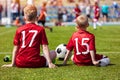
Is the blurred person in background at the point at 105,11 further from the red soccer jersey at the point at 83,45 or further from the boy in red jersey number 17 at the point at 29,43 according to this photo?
the boy in red jersey number 17 at the point at 29,43

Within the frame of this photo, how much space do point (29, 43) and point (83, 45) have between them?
1.29 meters

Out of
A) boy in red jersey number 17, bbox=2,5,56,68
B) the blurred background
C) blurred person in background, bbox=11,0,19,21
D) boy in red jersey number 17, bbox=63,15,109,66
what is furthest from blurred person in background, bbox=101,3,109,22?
boy in red jersey number 17, bbox=2,5,56,68

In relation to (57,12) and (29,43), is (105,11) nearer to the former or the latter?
(57,12)

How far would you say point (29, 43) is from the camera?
30.1 feet

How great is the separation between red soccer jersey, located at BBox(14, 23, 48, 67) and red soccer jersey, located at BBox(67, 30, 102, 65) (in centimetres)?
88

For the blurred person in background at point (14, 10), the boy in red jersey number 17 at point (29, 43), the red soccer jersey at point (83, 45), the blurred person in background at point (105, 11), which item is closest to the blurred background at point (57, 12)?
the blurred person in background at point (14, 10)

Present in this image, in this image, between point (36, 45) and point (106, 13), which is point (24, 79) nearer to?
point (36, 45)

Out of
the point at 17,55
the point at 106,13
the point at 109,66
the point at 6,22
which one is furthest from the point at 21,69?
the point at 106,13

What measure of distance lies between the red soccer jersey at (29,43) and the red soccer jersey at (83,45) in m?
0.88

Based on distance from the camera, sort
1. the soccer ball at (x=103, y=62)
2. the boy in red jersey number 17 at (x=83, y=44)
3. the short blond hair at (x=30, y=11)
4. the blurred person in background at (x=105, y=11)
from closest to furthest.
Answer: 1. the short blond hair at (x=30, y=11)
2. the boy in red jersey number 17 at (x=83, y=44)
3. the soccer ball at (x=103, y=62)
4. the blurred person in background at (x=105, y=11)

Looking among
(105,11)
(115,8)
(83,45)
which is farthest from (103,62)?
(115,8)

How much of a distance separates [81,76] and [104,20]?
36113 mm

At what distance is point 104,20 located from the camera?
43875mm

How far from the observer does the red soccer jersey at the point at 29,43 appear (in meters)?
9.16
